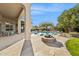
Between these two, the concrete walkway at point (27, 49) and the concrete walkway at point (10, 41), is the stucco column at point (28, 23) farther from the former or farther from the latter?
the concrete walkway at point (10, 41)

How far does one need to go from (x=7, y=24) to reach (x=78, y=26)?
3.18 meters

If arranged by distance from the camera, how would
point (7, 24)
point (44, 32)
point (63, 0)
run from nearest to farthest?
1. point (63, 0)
2. point (44, 32)
3. point (7, 24)

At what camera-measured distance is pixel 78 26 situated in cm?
491

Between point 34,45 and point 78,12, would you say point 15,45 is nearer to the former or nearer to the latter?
point 34,45

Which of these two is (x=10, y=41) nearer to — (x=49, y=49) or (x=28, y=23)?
(x=28, y=23)

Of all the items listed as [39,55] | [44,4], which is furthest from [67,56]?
[44,4]

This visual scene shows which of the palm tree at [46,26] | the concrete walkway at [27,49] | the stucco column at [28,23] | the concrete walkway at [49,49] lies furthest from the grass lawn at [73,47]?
the stucco column at [28,23]

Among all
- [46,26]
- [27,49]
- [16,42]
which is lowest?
[27,49]

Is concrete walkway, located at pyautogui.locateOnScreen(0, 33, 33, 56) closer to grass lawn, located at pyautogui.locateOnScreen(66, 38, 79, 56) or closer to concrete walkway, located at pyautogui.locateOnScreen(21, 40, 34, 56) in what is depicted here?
concrete walkway, located at pyautogui.locateOnScreen(21, 40, 34, 56)

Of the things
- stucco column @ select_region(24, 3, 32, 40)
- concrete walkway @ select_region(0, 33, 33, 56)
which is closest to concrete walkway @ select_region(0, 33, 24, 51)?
concrete walkway @ select_region(0, 33, 33, 56)

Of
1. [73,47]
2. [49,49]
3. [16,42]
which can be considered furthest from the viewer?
[16,42]

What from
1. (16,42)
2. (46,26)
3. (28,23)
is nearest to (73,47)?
(46,26)

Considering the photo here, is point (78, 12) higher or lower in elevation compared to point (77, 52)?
higher

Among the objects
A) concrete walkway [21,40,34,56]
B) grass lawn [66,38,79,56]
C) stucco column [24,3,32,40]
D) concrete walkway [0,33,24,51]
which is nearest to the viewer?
grass lawn [66,38,79,56]
